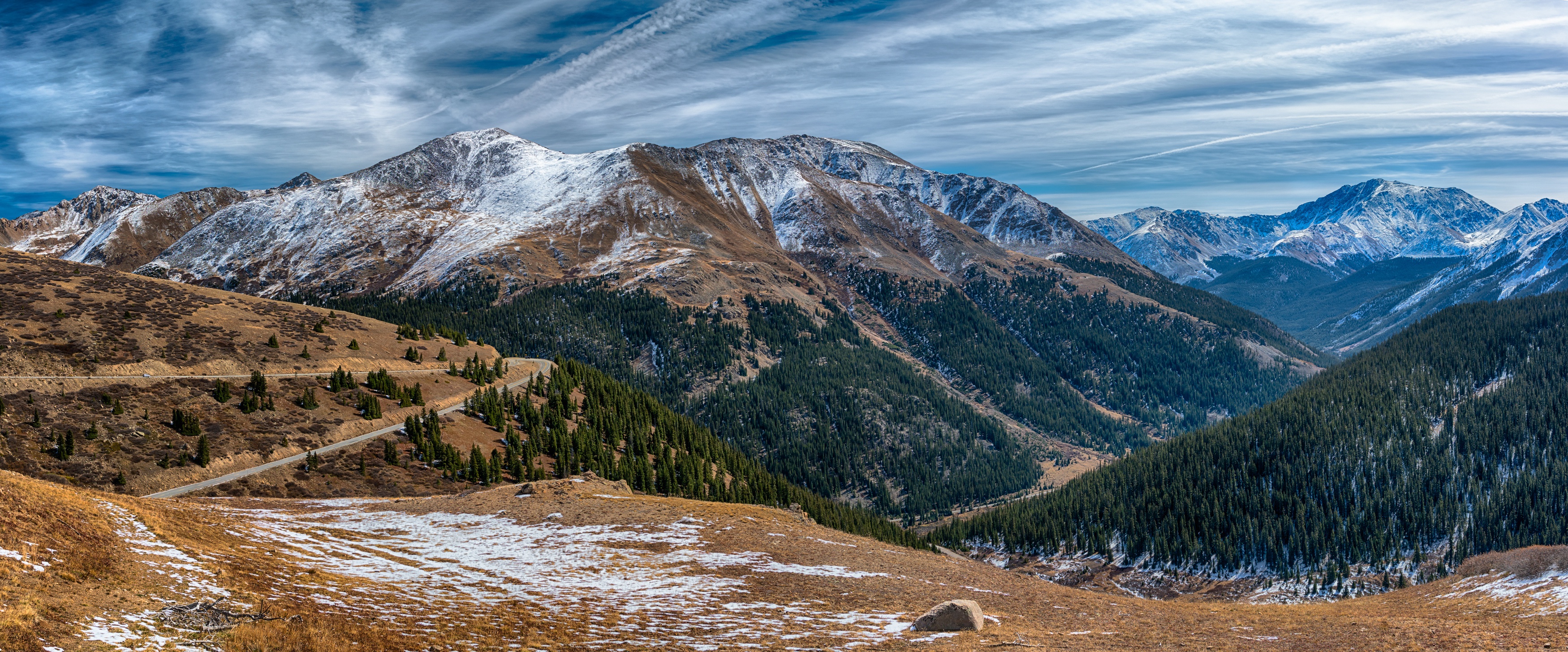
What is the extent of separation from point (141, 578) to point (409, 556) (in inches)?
663

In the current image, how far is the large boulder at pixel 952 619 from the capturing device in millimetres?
33000

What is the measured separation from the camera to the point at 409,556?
44.3m

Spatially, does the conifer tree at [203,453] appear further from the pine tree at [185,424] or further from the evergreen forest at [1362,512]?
the evergreen forest at [1362,512]

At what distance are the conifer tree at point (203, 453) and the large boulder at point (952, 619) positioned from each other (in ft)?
255

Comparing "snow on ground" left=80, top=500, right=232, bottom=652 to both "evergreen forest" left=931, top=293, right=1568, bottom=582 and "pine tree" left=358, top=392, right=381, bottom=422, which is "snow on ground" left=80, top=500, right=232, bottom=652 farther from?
"evergreen forest" left=931, top=293, right=1568, bottom=582

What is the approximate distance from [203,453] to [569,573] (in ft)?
186

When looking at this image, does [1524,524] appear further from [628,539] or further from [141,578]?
[141,578]

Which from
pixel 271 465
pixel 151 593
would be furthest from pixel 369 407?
pixel 151 593

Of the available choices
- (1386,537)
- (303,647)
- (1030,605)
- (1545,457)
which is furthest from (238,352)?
(1545,457)

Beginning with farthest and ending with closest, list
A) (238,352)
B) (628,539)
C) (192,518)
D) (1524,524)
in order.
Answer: (1524,524)
(238,352)
(628,539)
(192,518)

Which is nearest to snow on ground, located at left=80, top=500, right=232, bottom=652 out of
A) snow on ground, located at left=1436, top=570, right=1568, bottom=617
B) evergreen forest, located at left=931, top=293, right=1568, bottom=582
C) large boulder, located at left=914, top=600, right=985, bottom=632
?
large boulder, located at left=914, top=600, right=985, bottom=632

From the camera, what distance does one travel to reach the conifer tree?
2933 inches

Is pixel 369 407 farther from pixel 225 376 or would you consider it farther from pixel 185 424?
pixel 185 424

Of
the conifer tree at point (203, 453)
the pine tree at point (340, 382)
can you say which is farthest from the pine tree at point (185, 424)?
the pine tree at point (340, 382)
